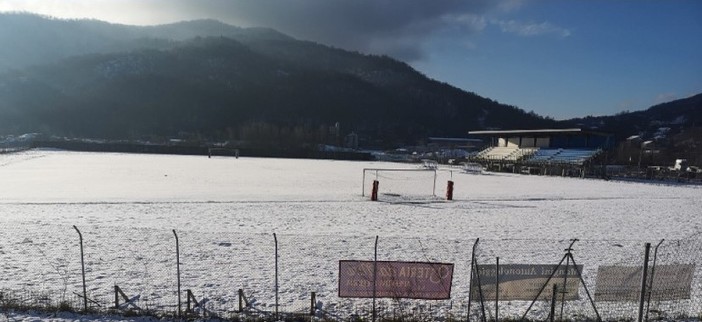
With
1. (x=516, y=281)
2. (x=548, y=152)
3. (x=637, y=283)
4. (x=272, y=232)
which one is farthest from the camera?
(x=548, y=152)

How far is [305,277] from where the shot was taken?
10.8 meters

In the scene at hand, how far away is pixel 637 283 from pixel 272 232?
11.1 meters

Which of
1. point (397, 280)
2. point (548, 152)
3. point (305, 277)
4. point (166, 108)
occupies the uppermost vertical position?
point (166, 108)

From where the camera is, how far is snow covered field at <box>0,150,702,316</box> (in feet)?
33.1

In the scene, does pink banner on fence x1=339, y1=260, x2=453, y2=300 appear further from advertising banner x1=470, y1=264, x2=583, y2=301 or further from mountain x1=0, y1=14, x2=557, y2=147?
mountain x1=0, y1=14, x2=557, y2=147

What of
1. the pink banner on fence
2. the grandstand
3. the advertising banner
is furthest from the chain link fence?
the grandstand

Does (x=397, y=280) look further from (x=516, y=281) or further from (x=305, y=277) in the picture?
(x=305, y=277)

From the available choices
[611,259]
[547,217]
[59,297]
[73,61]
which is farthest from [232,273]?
[73,61]

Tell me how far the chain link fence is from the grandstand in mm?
47939

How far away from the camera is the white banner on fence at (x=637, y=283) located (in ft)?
28.3

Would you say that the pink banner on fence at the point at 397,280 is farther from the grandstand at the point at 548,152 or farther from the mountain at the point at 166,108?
the mountain at the point at 166,108

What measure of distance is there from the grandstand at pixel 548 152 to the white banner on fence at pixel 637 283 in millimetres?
51312

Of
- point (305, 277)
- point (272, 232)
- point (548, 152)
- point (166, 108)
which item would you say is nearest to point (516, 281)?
point (305, 277)

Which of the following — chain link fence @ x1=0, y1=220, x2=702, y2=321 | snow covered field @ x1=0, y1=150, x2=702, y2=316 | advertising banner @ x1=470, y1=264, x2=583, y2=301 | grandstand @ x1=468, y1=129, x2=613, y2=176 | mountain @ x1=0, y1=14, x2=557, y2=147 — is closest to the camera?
advertising banner @ x1=470, y1=264, x2=583, y2=301
